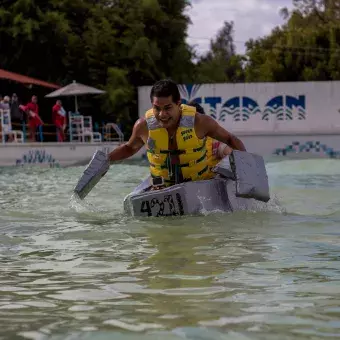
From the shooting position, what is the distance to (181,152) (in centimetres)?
714

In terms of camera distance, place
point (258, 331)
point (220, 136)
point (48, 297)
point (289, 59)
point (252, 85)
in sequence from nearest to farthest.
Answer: point (258, 331) < point (48, 297) < point (220, 136) < point (252, 85) < point (289, 59)

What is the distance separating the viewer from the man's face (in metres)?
6.57

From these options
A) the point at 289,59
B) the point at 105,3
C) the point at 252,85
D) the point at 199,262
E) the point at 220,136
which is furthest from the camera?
the point at 289,59

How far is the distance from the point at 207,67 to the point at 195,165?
23.8m

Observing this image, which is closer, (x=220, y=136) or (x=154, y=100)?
(x=154, y=100)

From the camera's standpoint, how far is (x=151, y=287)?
12.8ft

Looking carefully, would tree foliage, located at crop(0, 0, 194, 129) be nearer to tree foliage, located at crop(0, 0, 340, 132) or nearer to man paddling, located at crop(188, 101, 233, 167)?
tree foliage, located at crop(0, 0, 340, 132)

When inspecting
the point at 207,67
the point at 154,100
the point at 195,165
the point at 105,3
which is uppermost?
the point at 105,3

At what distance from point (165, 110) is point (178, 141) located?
528 mm

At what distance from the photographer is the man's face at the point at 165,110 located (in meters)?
6.57

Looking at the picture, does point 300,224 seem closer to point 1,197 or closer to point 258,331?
point 258,331

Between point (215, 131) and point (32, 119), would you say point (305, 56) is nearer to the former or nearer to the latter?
point (32, 119)

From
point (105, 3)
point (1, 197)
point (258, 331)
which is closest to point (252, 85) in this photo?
point (105, 3)

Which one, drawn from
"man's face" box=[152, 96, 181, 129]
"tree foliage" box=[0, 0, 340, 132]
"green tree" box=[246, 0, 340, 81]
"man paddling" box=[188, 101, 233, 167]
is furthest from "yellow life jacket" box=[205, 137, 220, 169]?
"green tree" box=[246, 0, 340, 81]
